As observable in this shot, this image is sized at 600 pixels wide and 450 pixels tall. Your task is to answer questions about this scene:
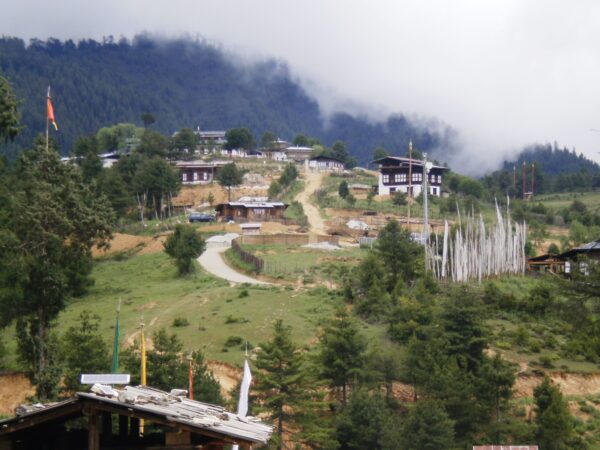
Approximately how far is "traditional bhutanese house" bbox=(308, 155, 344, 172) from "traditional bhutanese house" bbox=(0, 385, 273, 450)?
105 metres

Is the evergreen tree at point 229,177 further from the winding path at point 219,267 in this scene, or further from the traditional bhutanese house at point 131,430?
the traditional bhutanese house at point 131,430

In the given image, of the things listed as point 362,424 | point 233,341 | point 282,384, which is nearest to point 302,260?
point 233,341

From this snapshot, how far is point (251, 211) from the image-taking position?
254 ft

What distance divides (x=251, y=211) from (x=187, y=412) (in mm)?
68027

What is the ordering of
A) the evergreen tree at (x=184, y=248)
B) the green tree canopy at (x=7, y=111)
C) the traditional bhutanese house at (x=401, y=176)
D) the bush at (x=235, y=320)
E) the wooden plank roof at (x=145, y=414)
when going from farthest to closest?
1. the traditional bhutanese house at (x=401, y=176)
2. the evergreen tree at (x=184, y=248)
3. the bush at (x=235, y=320)
4. the green tree canopy at (x=7, y=111)
5. the wooden plank roof at (x=145, y=414)

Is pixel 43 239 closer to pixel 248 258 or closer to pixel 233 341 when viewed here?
pixel 233 341

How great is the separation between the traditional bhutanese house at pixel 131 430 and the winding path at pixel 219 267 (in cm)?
3906

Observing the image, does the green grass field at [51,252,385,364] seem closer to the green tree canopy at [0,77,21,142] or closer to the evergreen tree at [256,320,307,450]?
the evergreen tree at [256,320,307,450]

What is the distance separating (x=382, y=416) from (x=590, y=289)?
472 inches

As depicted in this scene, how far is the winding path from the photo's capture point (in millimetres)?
51000

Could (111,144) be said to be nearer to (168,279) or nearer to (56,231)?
(168,279)

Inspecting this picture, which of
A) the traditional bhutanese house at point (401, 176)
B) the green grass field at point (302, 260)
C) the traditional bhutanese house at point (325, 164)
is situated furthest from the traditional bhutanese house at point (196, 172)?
the green grass field at point (302, 260)

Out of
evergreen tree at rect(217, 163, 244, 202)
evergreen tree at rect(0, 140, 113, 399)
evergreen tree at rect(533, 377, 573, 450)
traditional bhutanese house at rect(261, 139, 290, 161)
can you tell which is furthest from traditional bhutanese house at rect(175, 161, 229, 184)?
evergreen tree at rect(533, 377, 573, 450)

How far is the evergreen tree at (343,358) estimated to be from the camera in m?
30.0
